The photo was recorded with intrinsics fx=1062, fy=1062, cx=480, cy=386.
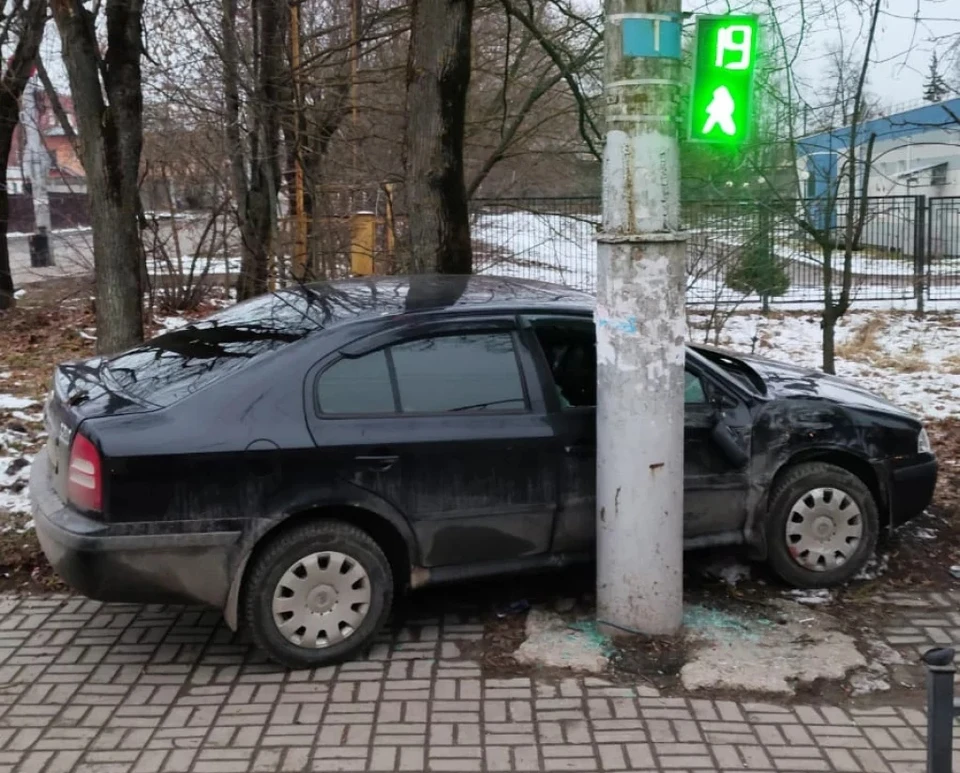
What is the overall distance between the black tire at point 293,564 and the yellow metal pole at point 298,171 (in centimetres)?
811

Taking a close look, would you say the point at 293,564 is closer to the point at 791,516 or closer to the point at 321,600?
the point at 321,600

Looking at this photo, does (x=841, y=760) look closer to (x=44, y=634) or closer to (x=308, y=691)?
(x=308, y=691)

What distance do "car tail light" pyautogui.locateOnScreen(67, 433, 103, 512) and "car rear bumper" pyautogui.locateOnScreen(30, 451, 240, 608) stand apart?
68mm

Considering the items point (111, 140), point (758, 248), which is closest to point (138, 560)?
point (111, 140)

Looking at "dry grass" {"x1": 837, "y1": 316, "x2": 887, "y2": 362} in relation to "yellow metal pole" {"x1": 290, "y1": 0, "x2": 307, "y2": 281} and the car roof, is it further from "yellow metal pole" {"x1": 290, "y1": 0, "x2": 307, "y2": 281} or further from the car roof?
the car roof

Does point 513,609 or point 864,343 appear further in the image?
point 864,343

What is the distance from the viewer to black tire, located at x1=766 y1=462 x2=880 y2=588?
5363 mm

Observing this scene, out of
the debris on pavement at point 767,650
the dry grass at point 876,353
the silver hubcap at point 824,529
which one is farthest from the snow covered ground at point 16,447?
the dry grass at point 876,353

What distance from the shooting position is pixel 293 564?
14.9 feet

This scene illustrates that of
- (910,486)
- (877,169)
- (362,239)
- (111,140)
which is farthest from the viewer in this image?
(362,239)

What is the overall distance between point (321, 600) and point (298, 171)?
1017cm

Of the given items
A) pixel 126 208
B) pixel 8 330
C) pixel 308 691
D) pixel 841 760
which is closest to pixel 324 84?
pixel 126 208

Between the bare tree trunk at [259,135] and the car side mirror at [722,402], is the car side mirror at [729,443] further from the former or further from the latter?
the bare tree trunk at [259,135]

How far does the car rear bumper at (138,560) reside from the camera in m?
4.32
